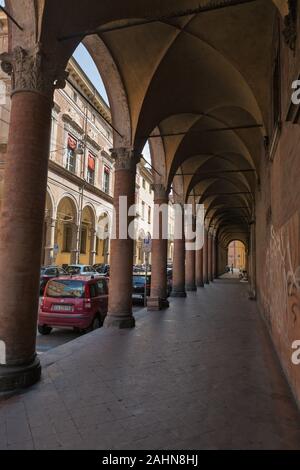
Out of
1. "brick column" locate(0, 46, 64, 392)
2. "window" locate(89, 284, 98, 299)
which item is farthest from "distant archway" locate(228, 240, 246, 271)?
"brick column" locate(0, 46, 64, 392)

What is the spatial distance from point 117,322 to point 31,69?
593 centimetres

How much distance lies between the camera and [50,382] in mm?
4707

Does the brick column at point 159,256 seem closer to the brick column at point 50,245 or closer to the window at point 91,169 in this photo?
the brick column at point 50,245

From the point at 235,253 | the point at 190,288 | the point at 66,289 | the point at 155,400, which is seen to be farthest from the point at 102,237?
the point at 235,253

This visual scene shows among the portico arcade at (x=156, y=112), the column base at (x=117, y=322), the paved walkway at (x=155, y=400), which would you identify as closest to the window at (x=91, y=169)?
the portico arcade at (x=156, y=112)

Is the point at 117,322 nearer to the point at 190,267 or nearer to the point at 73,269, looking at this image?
the point at 190,267

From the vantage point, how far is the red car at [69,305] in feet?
26.8

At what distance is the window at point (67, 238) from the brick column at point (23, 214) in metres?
26.5

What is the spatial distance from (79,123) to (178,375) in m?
29.2

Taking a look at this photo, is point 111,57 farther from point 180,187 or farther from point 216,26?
point 180,187

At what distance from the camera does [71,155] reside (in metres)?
29.9

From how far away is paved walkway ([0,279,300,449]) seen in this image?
3.22 metres

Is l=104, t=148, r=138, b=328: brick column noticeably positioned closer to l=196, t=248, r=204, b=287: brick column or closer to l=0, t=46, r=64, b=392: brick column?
l=0, t=46, r=64, b=392: brick column

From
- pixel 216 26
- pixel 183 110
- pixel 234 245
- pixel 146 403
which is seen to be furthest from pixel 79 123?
pixel 234 245
